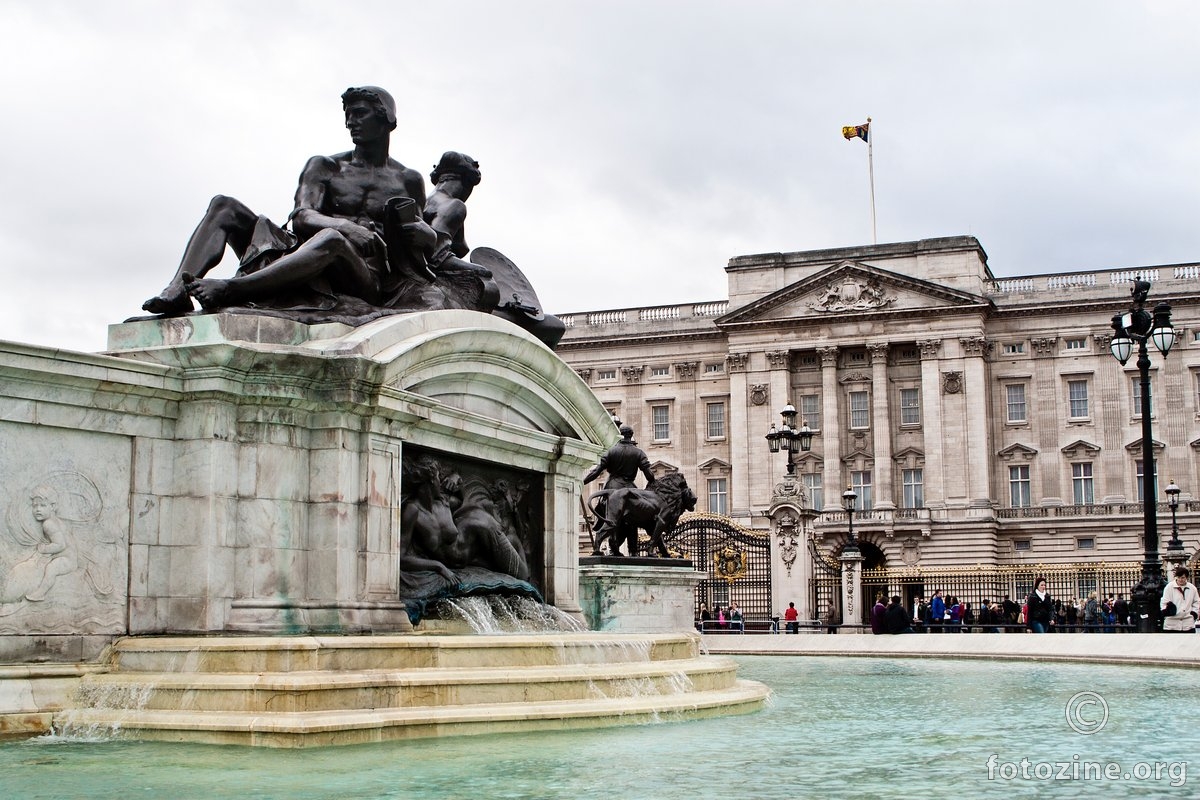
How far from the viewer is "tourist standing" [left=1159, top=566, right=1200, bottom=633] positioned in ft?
73.4

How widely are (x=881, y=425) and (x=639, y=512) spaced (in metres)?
48.7

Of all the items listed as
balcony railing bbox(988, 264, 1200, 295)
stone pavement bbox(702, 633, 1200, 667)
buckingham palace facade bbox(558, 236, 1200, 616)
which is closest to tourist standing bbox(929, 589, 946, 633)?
stone pavement bbox(702, 633, 1200, 667)

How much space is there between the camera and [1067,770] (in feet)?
22.7

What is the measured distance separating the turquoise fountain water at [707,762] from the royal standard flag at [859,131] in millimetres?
57022

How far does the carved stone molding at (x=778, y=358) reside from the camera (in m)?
68.9

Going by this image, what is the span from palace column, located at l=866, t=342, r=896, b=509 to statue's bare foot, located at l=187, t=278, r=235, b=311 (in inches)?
2304

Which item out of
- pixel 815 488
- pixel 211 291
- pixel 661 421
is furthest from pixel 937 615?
pixel 661 421

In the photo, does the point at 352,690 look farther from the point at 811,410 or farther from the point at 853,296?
the point at 811,410

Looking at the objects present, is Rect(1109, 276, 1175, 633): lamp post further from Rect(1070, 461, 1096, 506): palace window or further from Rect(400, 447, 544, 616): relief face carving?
Rect(1070, 461, 1096, 506): palace window

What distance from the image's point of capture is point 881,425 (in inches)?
2657

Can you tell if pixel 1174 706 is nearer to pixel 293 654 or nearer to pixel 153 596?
pixel 293 654

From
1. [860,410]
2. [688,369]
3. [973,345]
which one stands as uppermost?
[973,345]

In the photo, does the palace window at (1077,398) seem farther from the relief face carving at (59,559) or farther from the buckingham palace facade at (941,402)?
the relief face carving at (59,559)

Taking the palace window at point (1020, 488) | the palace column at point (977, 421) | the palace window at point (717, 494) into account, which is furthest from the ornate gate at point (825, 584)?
the palace window at point (717, 494)
